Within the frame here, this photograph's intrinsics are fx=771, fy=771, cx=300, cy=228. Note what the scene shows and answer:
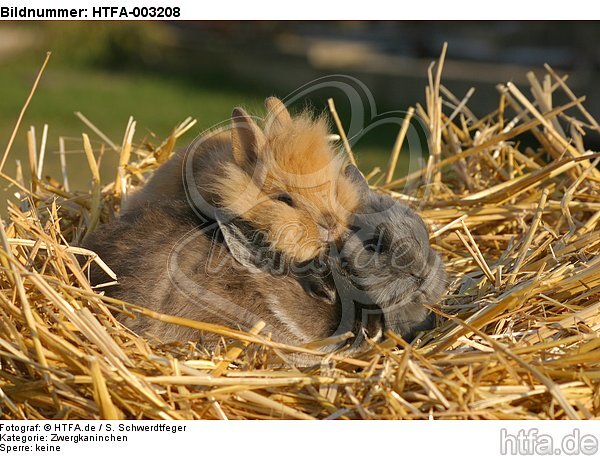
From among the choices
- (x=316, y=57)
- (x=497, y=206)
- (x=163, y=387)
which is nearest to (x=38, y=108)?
(x=316, y=57)

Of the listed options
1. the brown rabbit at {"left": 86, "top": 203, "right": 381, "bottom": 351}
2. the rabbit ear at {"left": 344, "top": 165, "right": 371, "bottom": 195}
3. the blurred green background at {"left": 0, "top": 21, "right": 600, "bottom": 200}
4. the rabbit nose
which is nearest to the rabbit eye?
the brown rabbit at {"left": 86, "top": 203, "right": 381, "bottom": 351}

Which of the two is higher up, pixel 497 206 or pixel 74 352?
pixel 497 206

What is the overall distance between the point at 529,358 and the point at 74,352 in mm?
1368

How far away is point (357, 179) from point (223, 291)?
0.68 meters

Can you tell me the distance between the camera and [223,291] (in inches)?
105

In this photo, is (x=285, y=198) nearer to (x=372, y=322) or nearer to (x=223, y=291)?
(x=223, y=291)

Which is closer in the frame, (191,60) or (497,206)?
(497,206)

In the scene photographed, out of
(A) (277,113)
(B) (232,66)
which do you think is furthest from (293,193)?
(B) (232,66)

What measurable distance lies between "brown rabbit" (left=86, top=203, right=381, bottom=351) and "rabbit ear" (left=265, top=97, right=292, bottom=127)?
1.47ft

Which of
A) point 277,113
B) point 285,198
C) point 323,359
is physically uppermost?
point 277,113

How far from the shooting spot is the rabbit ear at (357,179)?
2.85 metres

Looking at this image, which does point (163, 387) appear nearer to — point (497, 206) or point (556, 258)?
point (556, 258)

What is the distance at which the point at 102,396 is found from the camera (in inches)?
83.4

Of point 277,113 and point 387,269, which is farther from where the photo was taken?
point 277,113
